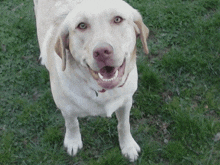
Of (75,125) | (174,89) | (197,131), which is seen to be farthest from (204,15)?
(75,125)

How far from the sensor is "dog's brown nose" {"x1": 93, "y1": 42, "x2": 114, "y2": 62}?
2.02 metres

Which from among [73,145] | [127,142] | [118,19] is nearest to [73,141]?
[73,145]

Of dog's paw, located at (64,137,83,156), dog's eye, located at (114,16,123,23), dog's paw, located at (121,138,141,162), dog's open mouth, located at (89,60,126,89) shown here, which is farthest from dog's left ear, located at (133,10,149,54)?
dog's paw, located at (64,137,83,156)

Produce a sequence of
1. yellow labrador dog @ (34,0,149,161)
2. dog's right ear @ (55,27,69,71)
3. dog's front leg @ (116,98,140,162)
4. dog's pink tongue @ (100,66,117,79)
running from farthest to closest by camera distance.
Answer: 1. dog's front leg @ (116,98,140,162)
2. dog's right ear @ (55,27,69,71)
3. dog's pink tongue @ (100,66,117,79)
4. yellow labrador dog @ (34,0,149,161)

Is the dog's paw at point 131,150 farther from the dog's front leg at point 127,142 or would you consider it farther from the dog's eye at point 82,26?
the dog's eye at point 82,26

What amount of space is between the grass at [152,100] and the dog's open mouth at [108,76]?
1.39 metres

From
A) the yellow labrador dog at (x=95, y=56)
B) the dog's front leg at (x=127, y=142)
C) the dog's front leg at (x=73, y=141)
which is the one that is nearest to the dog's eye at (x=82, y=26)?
the yellow labrador dog at (x=95, y=56)

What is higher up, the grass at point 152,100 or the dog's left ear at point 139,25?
the dog's left ear at point 139,25

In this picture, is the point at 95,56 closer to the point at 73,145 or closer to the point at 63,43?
the point at 63,43

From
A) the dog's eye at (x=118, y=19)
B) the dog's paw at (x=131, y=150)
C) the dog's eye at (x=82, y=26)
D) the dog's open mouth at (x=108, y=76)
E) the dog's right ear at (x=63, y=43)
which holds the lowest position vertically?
the dog's paw at (x=131, y=150)

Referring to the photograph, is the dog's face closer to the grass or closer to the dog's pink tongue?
the dog's pink tongue

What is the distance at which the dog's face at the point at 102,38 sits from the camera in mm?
2088

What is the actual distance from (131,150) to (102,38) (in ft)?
5.68

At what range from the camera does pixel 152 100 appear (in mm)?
3850
